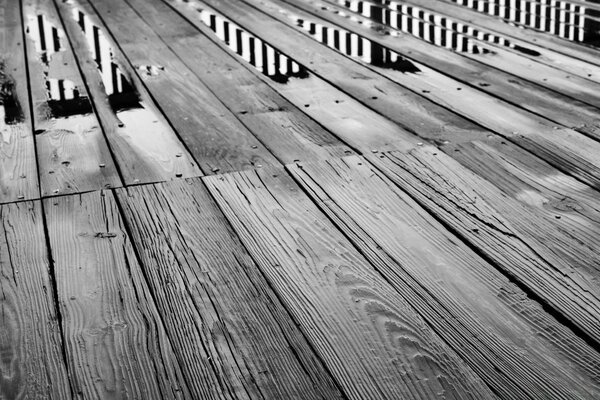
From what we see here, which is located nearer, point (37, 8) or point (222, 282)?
point (222, 282)

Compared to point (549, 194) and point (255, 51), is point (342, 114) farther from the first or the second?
point (255, 51)

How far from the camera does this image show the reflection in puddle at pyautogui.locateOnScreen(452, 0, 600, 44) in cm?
341

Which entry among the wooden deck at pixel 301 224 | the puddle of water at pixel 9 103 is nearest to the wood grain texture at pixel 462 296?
the wooden deck at pixel 301 224

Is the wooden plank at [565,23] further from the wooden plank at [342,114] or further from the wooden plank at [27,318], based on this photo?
the wooden plank at [27,318]

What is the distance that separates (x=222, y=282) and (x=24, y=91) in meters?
1.55

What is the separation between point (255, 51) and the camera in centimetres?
318

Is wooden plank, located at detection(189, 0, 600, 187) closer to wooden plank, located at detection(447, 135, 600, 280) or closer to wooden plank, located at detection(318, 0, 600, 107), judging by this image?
wooden plank, located at detection(447, 135, 600, 280)

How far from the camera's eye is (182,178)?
1.85 meters

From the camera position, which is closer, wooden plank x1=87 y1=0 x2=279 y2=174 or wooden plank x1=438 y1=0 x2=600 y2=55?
wooden plank x1=87 y1=0 x2=279 y2=174

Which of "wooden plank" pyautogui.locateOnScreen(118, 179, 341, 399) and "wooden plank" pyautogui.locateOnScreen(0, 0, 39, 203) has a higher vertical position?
"wooden plank" pyautogui.locateOnScreen(0, 0, 39, 203)

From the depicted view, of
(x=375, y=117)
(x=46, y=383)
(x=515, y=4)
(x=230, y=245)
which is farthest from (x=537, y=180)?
(x=515, y=4)

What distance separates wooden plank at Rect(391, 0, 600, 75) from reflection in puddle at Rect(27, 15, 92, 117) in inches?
66.2

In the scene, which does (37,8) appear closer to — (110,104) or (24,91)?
(24,91)

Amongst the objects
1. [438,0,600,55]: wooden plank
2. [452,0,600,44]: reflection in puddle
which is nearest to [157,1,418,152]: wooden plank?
[438,0,600,55]: wooden plank
